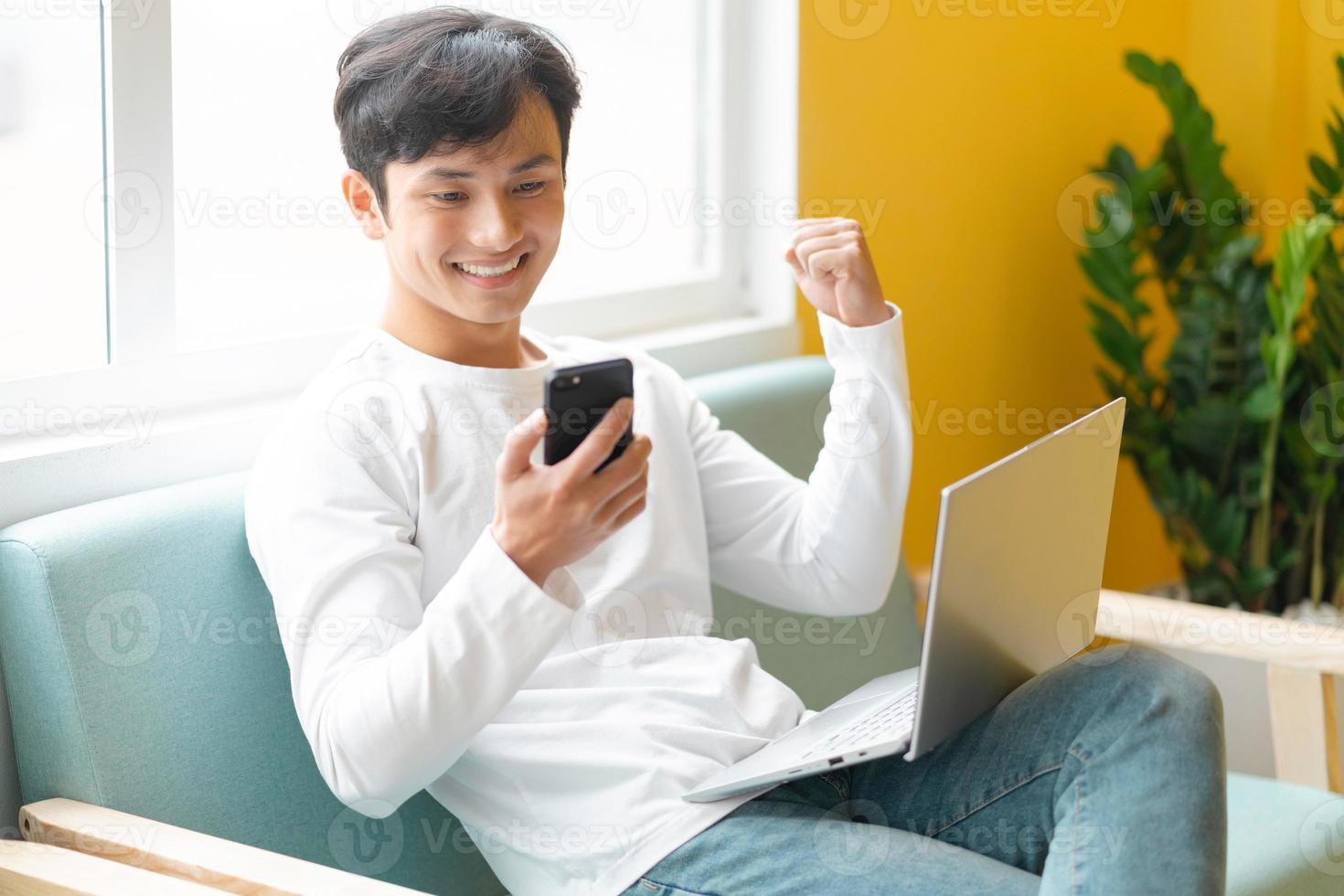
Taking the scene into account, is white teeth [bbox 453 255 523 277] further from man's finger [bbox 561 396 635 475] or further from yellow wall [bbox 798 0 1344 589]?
yellow wall [bbox 798 0 1344 589]

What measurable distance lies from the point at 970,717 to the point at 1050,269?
69.4 inches

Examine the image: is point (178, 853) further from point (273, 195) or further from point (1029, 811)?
point (273, 195)

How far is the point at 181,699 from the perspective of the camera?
135 cm

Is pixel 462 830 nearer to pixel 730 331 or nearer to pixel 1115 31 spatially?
pixel 730 331

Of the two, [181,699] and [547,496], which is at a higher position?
[547,496]

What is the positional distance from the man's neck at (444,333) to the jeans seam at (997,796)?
0.62 metres

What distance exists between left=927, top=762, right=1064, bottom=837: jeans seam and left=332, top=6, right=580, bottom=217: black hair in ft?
2.44

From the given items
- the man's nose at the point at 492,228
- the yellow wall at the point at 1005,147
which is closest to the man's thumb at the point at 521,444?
the man's nose at the point at 492,228

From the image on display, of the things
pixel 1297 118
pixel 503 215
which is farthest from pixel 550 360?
pixel 1297 118

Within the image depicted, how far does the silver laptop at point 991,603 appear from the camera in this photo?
1.14 meters

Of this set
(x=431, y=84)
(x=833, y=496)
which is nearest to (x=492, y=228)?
(x=431, y=84)

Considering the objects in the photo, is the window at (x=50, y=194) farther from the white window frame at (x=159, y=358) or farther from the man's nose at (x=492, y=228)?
the man's nose at (x=492, y=228)

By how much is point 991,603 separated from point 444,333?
1.97 ft

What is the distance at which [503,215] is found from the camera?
1.38m
